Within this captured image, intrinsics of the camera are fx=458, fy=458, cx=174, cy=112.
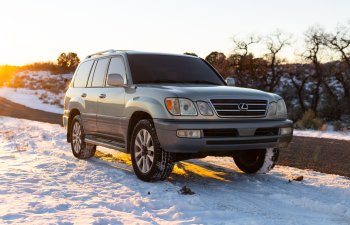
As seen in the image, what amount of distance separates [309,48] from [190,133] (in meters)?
37.4

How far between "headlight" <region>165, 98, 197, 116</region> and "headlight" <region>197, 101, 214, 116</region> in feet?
0.24

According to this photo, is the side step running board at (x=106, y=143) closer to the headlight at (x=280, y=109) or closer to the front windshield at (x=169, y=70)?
the front windshield at (x=169, y=70)

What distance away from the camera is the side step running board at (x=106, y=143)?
23.4 ft

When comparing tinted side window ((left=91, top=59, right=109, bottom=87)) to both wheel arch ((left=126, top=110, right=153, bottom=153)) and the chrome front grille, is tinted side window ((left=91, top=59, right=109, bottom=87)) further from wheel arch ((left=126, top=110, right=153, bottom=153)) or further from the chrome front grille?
the chrome front grille

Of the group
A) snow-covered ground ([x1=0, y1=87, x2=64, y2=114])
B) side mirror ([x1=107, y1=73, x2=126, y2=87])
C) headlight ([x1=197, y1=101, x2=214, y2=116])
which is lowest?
snow-covered ground ([x1=0, y1=87, x2=64, y2=114])

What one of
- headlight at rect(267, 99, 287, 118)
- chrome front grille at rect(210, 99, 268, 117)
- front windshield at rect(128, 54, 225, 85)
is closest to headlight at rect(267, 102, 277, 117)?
headlight at rect(267, 99, 287, 118)

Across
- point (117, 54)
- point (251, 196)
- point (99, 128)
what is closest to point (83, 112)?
point (99, 128)

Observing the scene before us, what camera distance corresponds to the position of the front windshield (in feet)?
23.6

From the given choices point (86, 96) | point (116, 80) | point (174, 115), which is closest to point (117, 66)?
point (116, 80)

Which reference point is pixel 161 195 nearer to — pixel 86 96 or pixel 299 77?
pixel 86 96

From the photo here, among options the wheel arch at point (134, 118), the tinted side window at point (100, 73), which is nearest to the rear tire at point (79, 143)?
the tinted side window at point (100, 73)

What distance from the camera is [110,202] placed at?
5309mm

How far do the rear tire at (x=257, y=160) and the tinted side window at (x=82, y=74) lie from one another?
10.8ft

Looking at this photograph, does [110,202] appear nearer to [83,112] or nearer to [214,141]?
[214,141]
